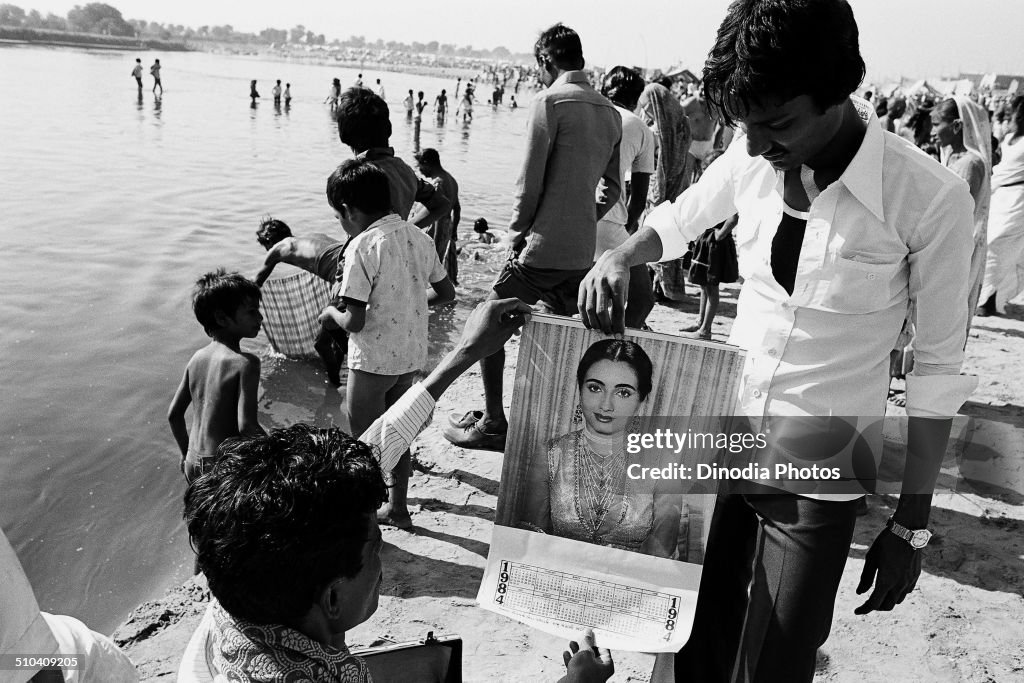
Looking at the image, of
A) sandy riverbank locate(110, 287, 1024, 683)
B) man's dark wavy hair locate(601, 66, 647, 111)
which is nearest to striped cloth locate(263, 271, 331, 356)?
sandy riverbank locate(110, 287, 1024, 683)

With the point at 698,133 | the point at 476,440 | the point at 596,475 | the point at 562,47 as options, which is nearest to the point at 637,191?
the point at 562,47

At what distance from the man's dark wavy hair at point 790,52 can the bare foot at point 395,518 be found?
2.99 metres

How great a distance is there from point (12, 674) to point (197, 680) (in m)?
0.57

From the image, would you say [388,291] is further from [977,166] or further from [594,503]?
[977,166]

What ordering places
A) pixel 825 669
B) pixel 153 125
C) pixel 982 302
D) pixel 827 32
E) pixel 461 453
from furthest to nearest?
1. pixel 153 125
2. pixel 982 302
3. pixel 461 453
4. pixel 825 669
5. pixel 827 32

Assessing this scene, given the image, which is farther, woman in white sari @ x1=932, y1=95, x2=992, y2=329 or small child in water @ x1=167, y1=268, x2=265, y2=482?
woman in white sari @ x1=932, y1=95, x2=992, y2=329

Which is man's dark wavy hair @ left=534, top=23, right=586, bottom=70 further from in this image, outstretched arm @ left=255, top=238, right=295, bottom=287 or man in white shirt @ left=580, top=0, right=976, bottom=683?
man in white shirt @ left=580, top=0, right=976, bottom=683

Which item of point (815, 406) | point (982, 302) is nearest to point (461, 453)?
point (815, 406)

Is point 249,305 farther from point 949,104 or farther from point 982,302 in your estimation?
point 982,302

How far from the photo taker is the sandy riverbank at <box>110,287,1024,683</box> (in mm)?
3143

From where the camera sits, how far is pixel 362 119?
4438mm

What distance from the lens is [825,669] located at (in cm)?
311

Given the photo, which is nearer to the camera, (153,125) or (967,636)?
(967,636)

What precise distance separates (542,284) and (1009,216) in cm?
575
